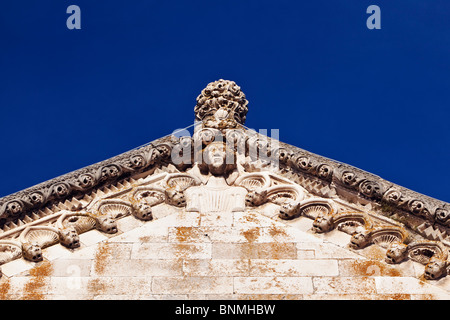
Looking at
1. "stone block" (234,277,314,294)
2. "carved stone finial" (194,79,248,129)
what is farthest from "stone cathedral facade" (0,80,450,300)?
"carved stone finial" (194,79,248,129)

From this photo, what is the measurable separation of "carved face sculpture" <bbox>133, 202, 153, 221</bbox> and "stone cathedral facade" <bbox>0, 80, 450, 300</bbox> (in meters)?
0.02

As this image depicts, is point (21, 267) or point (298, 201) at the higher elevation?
point (298, 201)

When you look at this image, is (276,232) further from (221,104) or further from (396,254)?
(221,104)

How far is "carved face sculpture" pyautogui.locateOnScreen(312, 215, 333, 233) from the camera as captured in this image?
784 inches

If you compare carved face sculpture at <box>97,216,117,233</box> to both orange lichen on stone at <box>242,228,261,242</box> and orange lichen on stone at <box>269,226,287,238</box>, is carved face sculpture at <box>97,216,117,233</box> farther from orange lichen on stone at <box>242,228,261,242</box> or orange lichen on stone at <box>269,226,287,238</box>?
orange lichen on stone at <box>269,226,287,238</box>

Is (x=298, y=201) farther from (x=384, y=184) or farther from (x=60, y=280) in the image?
(x=60, y=280)

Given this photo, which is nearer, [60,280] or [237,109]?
[60,280]

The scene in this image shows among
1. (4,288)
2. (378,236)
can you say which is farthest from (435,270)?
(4,288)
